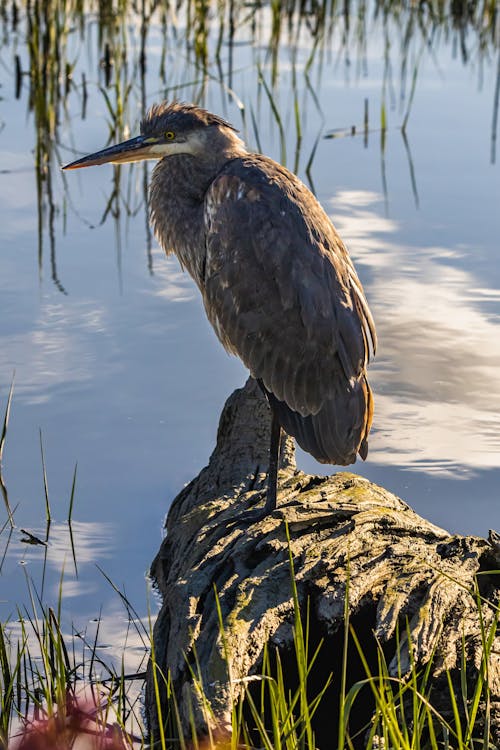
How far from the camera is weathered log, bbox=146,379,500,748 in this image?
3.24 meters

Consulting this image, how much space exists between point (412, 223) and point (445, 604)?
4.46m

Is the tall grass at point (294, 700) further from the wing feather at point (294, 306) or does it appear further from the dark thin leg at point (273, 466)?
the wing feather at point (294, 306)

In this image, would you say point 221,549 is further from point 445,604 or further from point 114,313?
point 114,313

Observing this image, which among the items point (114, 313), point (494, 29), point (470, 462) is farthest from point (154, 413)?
point (494, 29)

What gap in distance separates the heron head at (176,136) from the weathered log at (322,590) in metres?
1.51

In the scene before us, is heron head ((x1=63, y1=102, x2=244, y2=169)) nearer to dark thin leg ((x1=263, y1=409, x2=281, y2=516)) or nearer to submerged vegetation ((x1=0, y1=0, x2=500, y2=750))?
dark thin leg ((x1=263, y1=409, x2=281, y2=516))

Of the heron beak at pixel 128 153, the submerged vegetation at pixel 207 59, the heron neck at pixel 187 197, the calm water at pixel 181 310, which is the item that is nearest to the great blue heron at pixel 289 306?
the heron neck at pixel 187 197

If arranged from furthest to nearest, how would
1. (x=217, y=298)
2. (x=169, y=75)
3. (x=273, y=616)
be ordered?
(x=169, y=75)
(x=217, y=298)
(x=273, y=616)

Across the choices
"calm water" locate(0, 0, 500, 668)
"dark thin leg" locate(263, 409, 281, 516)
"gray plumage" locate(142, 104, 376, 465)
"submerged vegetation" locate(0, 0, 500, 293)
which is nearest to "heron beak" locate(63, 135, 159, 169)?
"gray plumage" locate(142, 104, 376, 465)

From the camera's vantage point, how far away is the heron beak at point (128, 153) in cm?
514

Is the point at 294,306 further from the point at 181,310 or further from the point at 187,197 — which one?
the point at 181,310

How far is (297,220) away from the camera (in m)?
4.48

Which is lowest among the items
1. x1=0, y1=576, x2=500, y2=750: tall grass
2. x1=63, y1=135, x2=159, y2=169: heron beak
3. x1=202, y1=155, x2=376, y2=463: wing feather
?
x1=0, y1=576, x2=500, y2=750: tall grass

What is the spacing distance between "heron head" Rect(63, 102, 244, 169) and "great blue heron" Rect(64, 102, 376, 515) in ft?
0.86
